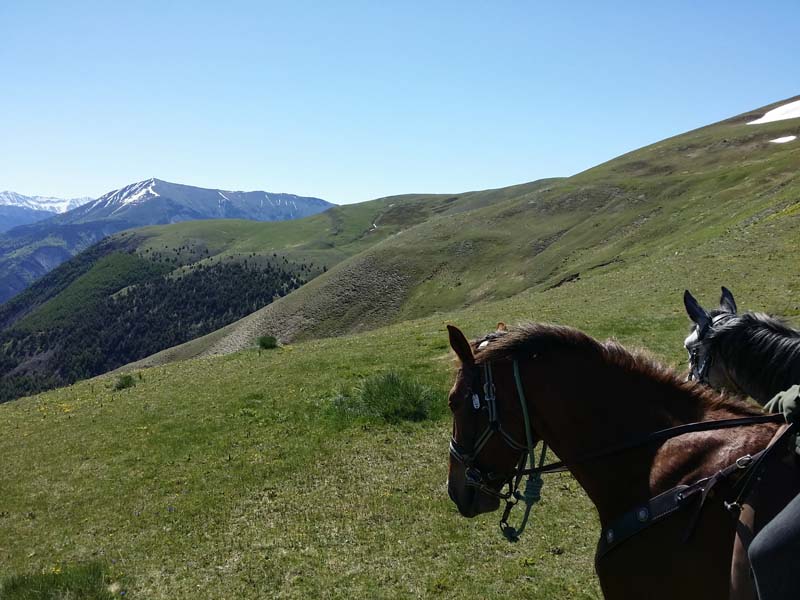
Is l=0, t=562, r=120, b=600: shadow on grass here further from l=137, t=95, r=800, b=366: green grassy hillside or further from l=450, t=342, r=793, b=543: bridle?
l=137, t=95, r=800, b=366: green grassy hillside

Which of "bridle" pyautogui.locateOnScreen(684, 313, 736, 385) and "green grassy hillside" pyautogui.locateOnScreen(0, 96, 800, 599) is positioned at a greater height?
"bridle" pyautogui.locateOnScreen(684, 313, 736, 385)

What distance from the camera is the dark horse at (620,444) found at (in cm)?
394

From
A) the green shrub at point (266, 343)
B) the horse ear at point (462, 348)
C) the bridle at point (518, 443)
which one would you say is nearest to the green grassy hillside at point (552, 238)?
the green shrub at point (266, 343)

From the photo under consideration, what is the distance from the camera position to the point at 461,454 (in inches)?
195

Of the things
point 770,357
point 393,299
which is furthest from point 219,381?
point 393,299

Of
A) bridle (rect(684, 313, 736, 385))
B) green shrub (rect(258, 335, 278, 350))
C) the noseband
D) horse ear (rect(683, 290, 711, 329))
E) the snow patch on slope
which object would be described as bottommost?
green shrub (rect(258, 335, 278, 350))

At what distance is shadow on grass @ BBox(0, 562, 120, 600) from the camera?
27.0ft

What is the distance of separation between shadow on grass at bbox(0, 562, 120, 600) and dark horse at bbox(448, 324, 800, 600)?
6.84m

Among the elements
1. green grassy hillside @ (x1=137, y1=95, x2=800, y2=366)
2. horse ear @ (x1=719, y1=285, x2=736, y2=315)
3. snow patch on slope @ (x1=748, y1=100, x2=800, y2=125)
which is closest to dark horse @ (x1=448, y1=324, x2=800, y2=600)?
horse ear @ (x1=719, y1=285, x2=736, y2=315)

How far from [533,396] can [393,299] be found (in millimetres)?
82000

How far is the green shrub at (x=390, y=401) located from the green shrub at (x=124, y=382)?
40.0 feet

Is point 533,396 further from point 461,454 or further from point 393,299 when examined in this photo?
point 393,299

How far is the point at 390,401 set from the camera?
15836 mm

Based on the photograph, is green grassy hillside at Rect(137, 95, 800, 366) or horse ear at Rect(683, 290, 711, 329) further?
green grassy hillside at Rect(137, 95, 800, 366)
